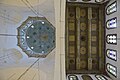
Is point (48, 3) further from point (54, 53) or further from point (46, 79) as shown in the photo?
point (46, 79)

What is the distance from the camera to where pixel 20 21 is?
6605mm

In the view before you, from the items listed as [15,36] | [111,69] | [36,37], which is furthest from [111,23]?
[15,36]

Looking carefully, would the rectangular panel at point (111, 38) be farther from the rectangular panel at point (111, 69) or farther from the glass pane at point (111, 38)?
the rectangular panel at point (111, 69)

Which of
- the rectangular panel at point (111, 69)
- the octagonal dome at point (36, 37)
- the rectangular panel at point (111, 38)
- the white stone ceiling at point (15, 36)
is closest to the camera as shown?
the white stone ceiling at point (15, 36)

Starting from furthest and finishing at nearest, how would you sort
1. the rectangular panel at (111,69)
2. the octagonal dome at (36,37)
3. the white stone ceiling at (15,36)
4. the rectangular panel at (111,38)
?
the rectangular panel at (111,38) < the rectangular panel at (111,69) < the octagonal dome at (36,37) < the white stone ceiling at (15,36)

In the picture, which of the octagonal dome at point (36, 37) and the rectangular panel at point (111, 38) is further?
the rectangular panel at point (111, 38)

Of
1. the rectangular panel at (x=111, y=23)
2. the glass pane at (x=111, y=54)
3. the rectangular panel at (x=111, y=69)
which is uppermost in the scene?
the rectangular panel at (x=111, y=23)

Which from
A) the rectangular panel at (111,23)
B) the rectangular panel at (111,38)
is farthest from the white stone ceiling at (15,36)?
the rectangular panel at (111,23)

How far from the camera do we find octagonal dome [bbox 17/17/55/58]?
661 cm

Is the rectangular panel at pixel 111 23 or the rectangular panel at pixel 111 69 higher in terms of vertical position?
the rectangular panel at pixel 111 23

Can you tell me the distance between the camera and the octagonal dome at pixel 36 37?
260 inches

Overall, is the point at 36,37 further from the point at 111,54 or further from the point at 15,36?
the point at 111,54

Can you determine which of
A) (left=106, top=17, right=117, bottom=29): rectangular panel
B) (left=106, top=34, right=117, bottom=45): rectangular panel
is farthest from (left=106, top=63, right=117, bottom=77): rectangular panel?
(left=106, top=17, right=117, bottom=29): rectangular panel

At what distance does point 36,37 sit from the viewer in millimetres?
6641
